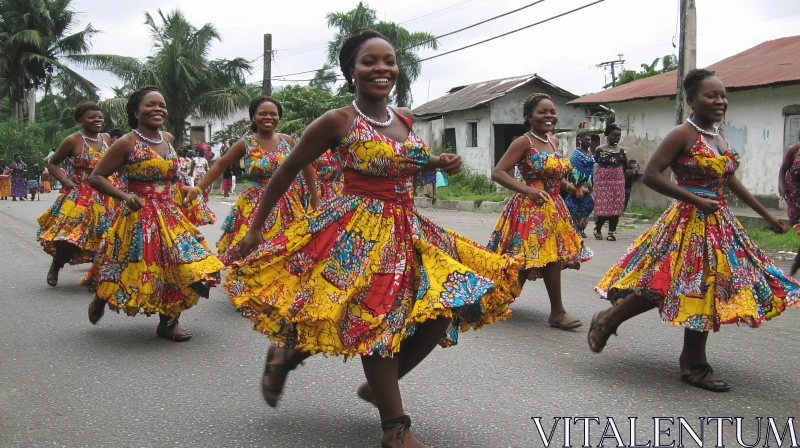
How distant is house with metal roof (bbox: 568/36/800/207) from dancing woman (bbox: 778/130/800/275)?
21.2ft

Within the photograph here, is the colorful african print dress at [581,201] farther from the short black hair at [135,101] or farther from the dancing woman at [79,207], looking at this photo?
the short black hair at [135,101]

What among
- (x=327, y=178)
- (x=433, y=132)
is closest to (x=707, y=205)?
(x=327, y=178)

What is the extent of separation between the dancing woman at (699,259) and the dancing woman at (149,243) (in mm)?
2978

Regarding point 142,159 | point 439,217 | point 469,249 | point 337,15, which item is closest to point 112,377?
point 142,159

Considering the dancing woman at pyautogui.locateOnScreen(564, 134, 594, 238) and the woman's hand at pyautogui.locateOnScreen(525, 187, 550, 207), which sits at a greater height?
the woman's hand at pyautogui.locateOnScreen(525, 187, 550, 207)

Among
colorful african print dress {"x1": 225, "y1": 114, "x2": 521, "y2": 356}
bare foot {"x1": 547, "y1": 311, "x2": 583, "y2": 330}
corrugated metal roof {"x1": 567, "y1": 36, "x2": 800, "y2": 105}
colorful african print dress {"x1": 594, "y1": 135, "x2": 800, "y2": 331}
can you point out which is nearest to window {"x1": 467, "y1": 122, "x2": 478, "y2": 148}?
corrugated metal roof {"x1": 567, "y1": 36, "x2": 800, "y2": 105}

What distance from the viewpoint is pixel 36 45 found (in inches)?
1452

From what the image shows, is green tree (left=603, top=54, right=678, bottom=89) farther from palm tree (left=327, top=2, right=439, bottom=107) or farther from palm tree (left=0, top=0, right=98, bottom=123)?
palm tree (left=0, top=0, right=98, bottom=123)

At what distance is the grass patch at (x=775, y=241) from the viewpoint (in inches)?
457

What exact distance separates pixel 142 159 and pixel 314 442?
3.00 metres

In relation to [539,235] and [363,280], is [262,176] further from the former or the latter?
[363,280]

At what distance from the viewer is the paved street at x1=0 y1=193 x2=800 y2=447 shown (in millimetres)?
3873

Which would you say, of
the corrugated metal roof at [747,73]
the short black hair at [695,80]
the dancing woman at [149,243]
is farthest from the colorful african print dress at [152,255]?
the corrugated metal roof at [747,73]

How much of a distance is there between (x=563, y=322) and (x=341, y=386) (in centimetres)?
233
